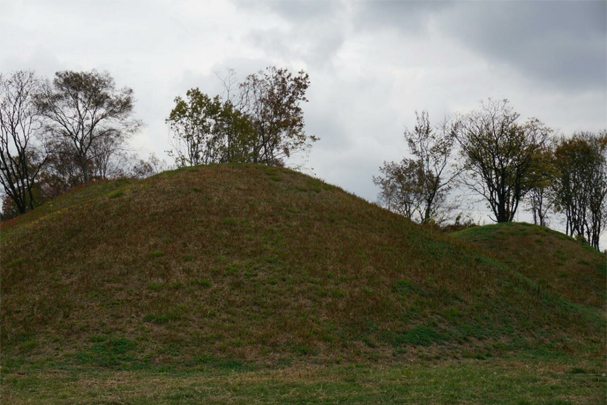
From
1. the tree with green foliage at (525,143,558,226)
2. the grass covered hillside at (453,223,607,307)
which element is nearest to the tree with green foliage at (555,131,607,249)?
the tree with green foliage at (525,143,558,226)

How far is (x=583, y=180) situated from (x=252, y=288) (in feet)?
146

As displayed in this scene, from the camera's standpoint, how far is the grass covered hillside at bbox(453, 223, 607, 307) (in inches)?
978

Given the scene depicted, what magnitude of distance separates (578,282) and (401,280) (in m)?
14.6

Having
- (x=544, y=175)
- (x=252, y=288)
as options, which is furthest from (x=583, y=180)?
(x=252, y=288)

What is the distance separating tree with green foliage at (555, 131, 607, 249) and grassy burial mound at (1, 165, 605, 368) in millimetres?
28740

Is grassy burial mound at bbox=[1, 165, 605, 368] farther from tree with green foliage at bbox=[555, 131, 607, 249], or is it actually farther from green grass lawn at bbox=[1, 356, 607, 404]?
tree with green foliage at bbox=[555, 131, 607, 249]

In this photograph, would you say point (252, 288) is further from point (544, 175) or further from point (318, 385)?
point (544, 175)

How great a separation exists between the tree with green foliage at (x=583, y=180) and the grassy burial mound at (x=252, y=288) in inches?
1131

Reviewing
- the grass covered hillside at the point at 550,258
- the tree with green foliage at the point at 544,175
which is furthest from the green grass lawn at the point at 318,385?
the tree with green foliage at the point at 544,175

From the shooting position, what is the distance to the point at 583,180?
156 ft

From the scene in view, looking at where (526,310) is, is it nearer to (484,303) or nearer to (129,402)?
(484,303)

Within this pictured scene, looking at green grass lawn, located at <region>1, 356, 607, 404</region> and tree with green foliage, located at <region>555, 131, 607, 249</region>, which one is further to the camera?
tree with green foliage, located at <region>555, 131, 607, 249</region>

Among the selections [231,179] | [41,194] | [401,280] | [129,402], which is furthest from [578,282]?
[41,194]

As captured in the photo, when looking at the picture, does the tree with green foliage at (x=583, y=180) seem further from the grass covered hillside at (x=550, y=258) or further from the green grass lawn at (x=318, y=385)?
the green grass lawn at (x=318, y=385)
